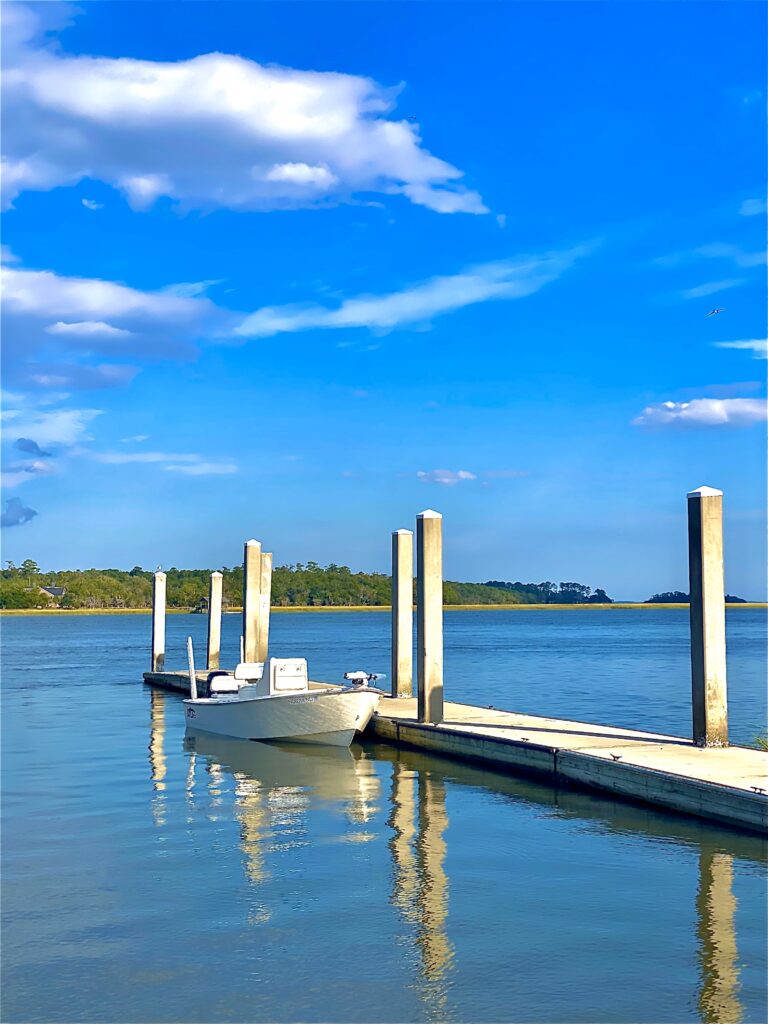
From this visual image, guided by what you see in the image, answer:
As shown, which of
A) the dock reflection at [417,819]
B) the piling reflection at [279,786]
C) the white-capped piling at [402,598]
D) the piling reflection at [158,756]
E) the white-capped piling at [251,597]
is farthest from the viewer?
the white-capped piling at [251,597]

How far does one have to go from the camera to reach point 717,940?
383 inches

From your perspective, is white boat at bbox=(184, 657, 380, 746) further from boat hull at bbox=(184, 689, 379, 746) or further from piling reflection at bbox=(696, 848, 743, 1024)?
piling reflection at bbox=(696, 848, 743, 1024)

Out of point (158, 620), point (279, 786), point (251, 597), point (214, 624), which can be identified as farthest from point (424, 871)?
point (158, 620)

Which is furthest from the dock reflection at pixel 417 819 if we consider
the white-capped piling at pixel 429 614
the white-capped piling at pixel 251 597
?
the white-capped piling at pixel 251 597

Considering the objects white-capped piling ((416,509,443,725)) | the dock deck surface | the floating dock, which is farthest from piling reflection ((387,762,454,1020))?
white-capped piling ((416,509,443,725))

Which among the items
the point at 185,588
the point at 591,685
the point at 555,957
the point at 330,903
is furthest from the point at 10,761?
the point at 185,588

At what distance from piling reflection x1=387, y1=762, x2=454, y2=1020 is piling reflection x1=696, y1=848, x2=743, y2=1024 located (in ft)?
6.91

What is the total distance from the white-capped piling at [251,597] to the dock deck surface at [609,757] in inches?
375

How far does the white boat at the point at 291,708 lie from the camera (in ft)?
69.1

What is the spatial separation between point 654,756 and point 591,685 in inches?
1013

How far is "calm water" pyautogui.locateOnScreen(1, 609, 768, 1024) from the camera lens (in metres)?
8.55

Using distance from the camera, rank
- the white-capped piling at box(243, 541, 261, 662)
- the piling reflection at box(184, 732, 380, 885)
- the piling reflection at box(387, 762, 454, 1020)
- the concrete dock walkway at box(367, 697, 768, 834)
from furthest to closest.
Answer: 1. the white-capped piling at box(243, 541, 261, 662)
2. the piling reflection at box(184, 732, 380, 885)
3. the concrete dock walkway at box(367, 697, 768, 834)
4. the piling reflection at box(387, 762, 454, 1020)

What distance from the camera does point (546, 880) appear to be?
38.5ft

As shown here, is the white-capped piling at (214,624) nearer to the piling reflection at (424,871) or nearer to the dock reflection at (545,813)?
the dock reflection at (545,813)
